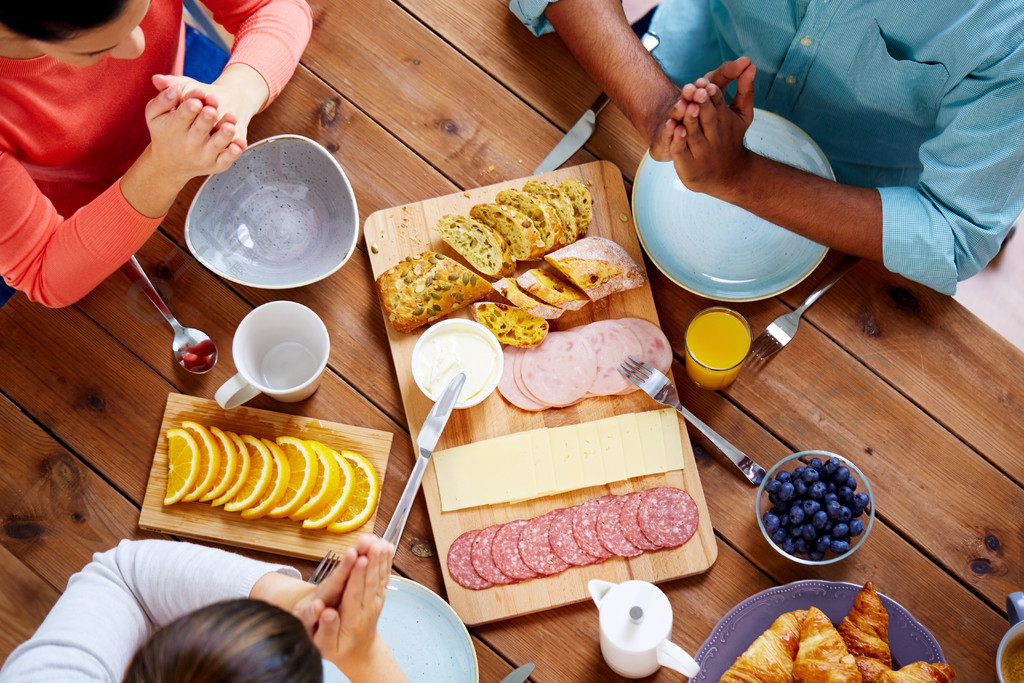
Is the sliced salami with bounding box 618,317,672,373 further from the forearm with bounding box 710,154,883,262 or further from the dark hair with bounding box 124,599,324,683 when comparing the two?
the dark hair with bounding box 124,599,324,683

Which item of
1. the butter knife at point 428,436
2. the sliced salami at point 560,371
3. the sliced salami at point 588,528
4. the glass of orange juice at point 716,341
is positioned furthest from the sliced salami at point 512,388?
the glass of orange juice at point 716,341

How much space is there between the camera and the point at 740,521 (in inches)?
63.4

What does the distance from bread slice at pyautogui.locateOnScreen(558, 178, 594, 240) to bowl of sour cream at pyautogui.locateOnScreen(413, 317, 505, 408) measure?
0.33 m

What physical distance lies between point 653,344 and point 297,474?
0.80m

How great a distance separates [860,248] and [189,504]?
147cm

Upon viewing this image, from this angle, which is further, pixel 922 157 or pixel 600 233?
pixel 600 233

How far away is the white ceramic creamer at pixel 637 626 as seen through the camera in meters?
1.38

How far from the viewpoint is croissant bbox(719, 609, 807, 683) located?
1402mm

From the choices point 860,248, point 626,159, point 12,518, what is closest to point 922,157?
point 860,248

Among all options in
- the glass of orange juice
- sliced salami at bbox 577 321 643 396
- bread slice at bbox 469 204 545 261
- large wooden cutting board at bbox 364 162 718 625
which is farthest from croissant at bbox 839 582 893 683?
bread slice at bbox 469 204 545 261

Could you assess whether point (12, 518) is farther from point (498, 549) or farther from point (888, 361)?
point (888, 361)

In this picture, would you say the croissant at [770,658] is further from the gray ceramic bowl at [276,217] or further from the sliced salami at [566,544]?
the gray ceramic bowl at [276,217]

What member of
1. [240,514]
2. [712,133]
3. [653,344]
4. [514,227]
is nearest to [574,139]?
→ [514,227]

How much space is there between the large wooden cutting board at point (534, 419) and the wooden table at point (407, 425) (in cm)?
4
